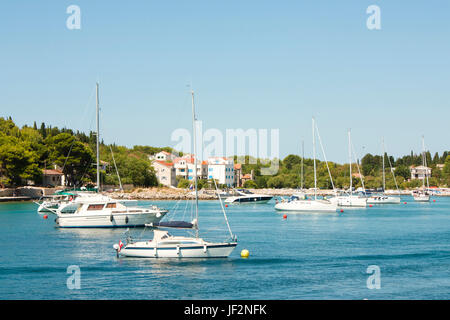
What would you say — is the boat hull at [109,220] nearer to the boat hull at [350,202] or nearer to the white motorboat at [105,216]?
the white motorboat at [105,216]

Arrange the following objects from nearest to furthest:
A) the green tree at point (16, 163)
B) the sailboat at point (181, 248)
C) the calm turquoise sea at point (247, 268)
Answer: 1. the calm turquoise sea at point (247, 268)
2. the sailboat at point (181, 248)
3. the green tree at point (16, 163)

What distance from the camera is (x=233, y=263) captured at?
34031 mm

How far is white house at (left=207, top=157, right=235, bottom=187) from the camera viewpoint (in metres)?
173

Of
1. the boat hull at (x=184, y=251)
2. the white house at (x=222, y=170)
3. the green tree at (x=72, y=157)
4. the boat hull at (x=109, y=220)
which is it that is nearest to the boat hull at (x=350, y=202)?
the boat hull at (x=109, y=220)

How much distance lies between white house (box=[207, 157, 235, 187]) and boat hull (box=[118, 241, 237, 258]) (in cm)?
13605

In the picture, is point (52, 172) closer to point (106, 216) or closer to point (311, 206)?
point (311, 206)

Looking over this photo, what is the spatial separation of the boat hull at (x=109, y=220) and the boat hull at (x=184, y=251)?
20124 millimetres

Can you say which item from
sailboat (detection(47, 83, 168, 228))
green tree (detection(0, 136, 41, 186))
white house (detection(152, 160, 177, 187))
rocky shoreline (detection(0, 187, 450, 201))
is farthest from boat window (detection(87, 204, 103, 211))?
white house (detection(152, 160, 177, 187))

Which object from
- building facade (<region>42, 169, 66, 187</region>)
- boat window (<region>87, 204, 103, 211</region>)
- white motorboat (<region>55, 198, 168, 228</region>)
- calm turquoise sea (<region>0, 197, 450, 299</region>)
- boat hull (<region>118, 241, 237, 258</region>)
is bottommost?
calm turquoise sea (<region>0, 197, 450, 299</region>)

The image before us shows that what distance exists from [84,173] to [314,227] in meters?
65.1

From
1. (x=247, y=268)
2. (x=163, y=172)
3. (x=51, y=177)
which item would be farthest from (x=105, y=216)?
(x=163, y=172)

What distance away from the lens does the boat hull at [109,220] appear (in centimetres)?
5456

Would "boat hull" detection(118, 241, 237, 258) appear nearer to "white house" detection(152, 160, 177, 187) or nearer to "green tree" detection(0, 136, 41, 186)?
"green tree" detection(0, 136, 41, 186)
